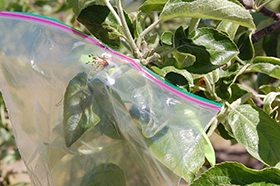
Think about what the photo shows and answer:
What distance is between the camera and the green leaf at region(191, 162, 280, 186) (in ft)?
1.95

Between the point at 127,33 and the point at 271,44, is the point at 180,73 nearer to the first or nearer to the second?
the point at 127,33

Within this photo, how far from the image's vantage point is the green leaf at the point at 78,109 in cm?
58

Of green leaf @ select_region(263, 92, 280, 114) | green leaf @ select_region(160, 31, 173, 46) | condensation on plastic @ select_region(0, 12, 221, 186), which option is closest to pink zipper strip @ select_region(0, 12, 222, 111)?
condensation on plastic @ select_region(0, 12, 221, 186)

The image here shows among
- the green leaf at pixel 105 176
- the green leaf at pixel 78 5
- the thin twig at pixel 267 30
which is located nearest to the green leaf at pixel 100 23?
the green leaf at pixel 78 5

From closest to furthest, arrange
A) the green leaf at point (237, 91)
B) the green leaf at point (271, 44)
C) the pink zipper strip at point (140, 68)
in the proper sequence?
the pink zipper strip at point (140, 68) → the green leaf at point (237, 91) → the green leaf at point (271, 44)

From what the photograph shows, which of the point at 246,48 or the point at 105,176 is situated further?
the point at 246,48

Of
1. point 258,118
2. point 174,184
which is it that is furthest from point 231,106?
point 174,184

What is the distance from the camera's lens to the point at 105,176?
0.63m

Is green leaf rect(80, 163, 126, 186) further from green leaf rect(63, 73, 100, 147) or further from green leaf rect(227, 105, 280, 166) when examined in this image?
green leaf rect(227, 105, 280, 166)

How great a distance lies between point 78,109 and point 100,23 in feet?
0.50

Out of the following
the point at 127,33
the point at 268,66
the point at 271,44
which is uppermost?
the point at 127,33

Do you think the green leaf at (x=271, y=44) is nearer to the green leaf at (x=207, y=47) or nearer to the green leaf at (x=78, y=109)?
the green leaf at (x=207, y=47)

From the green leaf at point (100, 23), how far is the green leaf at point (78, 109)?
103 mm

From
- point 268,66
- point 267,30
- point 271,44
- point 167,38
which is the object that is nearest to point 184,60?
point 167,38
